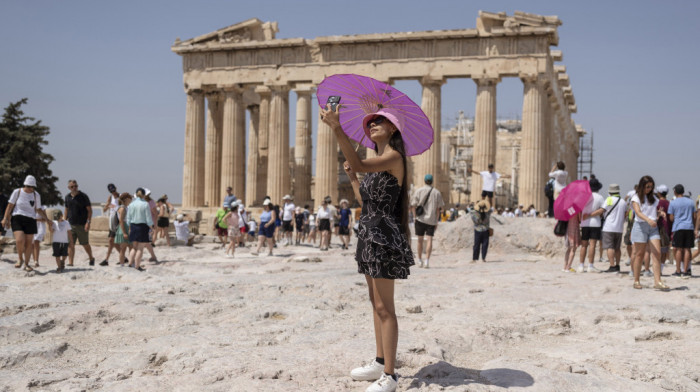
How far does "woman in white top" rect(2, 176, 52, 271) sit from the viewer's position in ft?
38.1

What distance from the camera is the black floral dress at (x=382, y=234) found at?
4.66 m

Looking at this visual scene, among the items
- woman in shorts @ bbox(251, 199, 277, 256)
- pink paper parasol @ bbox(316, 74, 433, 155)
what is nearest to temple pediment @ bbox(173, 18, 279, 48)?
woman in shorts @ bbox(251, 199, 277, 256)

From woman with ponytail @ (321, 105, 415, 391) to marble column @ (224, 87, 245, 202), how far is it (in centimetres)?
3263

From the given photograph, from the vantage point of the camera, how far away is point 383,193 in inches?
186

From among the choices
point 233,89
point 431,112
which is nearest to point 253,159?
point 233,89

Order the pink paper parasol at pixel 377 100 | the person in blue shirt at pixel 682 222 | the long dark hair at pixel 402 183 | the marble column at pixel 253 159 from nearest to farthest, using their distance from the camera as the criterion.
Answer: the long dark hair at pixel 402 183
the pink paper parasol at pixel 377 100
the person in blue shirt at pixel 682 222
the marble column at pixel 253 159

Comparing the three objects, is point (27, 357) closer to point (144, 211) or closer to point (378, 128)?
point (378, 128)

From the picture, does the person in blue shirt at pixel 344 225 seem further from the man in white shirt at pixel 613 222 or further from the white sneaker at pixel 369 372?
the white sneaker at pixel 369 372

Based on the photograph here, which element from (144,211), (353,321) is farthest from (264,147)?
(353,321)

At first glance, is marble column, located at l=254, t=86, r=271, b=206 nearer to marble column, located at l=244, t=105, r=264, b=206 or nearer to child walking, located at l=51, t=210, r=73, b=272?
marble column, located at l=244, t=105, r=264, b=206

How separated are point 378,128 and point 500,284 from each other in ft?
20.6

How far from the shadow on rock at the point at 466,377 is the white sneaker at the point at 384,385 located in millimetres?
298

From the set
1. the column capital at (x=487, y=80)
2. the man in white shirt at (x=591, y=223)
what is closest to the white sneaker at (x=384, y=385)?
the man in white shirt at (x=591, y=223)

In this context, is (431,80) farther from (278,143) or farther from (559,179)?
(559,179)
